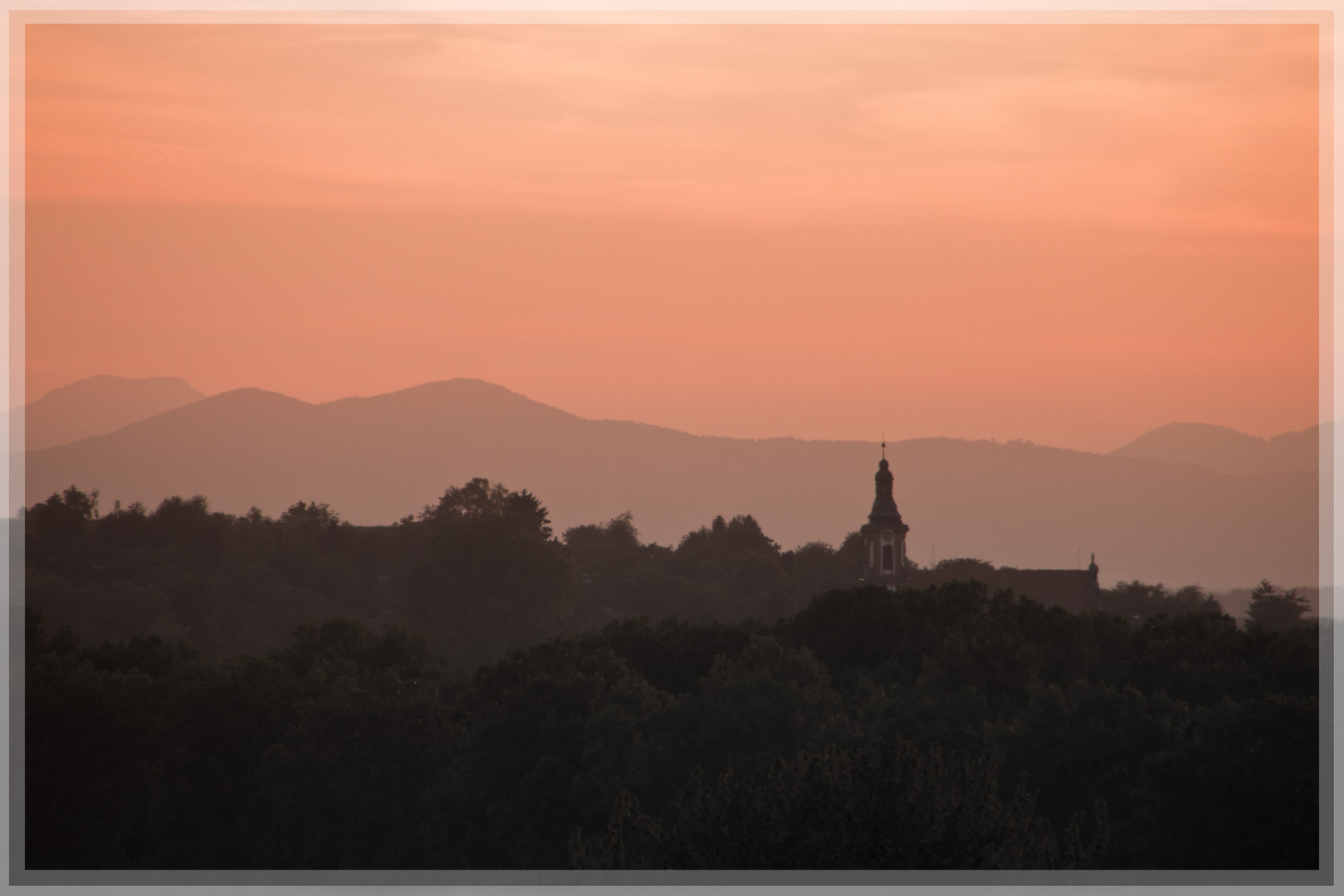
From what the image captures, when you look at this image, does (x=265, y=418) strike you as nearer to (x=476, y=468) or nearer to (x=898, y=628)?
(x=476, y=468)

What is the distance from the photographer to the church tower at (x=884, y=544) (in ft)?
285

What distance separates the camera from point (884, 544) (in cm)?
8781

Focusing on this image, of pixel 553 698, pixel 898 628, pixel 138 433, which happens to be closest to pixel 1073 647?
pixel 898 628

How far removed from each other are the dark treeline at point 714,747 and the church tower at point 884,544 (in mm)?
41494

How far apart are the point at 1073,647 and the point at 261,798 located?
2305 cm

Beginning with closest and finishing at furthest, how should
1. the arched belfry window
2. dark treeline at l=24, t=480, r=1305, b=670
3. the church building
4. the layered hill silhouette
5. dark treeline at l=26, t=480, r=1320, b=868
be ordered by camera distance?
dark treeline at l=26, t=480, r=1320, b=868 → dark treeline at l=24, t=480, r=1305, b=670 → the church building → the arched belfry window → the layered hill silhouette

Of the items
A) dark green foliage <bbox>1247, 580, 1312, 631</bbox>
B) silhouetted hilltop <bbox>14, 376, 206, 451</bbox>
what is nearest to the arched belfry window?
dark green foliage <bbox>1247, 580, 1312, 631</bbox>

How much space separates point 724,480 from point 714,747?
14830cm

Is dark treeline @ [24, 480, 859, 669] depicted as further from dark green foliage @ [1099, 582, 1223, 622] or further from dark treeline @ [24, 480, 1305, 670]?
dark green foliage @ [1099, 582, 1223, 622]

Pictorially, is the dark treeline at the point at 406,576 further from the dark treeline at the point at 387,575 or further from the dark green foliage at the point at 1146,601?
the dark green foliage at the point at 1146,601

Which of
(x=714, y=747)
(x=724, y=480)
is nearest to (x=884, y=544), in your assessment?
(x=714, y=747)

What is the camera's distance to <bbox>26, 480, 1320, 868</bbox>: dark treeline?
52.6 ft

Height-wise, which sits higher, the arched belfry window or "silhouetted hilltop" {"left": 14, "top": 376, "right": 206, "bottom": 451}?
"silhouetted hilltop" {"left": 14, "top": 376, "right": 206, "bottom": 451}

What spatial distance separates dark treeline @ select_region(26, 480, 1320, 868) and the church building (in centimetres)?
3816
